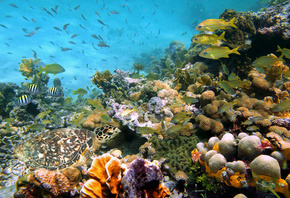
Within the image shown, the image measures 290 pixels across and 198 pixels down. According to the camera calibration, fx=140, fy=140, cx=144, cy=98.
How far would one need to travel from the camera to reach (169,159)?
10.8 feet

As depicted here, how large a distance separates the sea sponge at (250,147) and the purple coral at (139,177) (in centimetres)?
145

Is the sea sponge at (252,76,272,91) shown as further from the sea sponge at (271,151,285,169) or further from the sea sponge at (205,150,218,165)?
the sea sponge at (205,150,218,165)

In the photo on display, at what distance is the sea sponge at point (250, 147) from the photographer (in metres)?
2.18

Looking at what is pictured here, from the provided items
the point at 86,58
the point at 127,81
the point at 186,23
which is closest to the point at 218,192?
the point at 127,81

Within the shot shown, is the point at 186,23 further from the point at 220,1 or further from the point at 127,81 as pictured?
the point at 127,81

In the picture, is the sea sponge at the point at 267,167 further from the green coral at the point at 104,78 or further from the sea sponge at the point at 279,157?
the green coral at the point at 104,78

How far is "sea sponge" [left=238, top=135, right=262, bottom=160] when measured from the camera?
218 cm

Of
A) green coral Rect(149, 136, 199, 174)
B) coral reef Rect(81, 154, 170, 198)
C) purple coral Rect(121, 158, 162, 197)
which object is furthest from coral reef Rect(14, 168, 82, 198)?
green coral Rect(149, 136, 199, 174)

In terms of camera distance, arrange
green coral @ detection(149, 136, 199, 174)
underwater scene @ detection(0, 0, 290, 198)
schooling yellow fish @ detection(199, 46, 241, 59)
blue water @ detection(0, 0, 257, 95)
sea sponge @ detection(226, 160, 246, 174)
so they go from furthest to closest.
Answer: blue water @ detection(0, 0, 257, 95) → schooling yellow fish @ detection(199, 46, 241, 59) → green coral @ detection(149, 136, 199, 174) → sea sponge @ detection(226, 160, 246, 174) → underwater scene @ detection(0, 0, 290, 198)

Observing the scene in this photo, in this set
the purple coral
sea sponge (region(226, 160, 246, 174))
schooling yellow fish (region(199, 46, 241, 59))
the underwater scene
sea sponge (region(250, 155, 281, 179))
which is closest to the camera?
the purple coral

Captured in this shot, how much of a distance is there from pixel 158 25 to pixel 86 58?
4911cm

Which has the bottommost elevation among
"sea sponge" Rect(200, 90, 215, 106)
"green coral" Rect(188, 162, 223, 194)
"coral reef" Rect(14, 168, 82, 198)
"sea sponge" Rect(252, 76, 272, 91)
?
"green coral" Rect(188, 162, 223, 194)

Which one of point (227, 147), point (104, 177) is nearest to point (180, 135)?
point (227, 147)

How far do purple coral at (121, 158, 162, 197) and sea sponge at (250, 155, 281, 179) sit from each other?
1.34 metres
